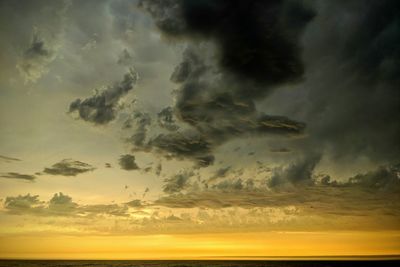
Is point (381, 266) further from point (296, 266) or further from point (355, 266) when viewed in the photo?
point (296, 266)

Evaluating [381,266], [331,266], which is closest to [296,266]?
[331,266]

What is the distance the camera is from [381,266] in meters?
189

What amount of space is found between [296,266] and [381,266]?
35.4m

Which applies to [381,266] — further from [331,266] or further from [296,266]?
[296,266]

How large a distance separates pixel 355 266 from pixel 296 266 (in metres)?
28.6

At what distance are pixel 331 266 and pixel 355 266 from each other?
10.1m

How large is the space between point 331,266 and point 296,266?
808 inches

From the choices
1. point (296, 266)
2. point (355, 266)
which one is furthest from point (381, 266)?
point (296, 266)

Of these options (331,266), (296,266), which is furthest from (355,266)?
(296,266)

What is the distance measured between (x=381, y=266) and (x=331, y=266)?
20967 mm

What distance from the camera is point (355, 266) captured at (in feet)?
647

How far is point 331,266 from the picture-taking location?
19950 cm
